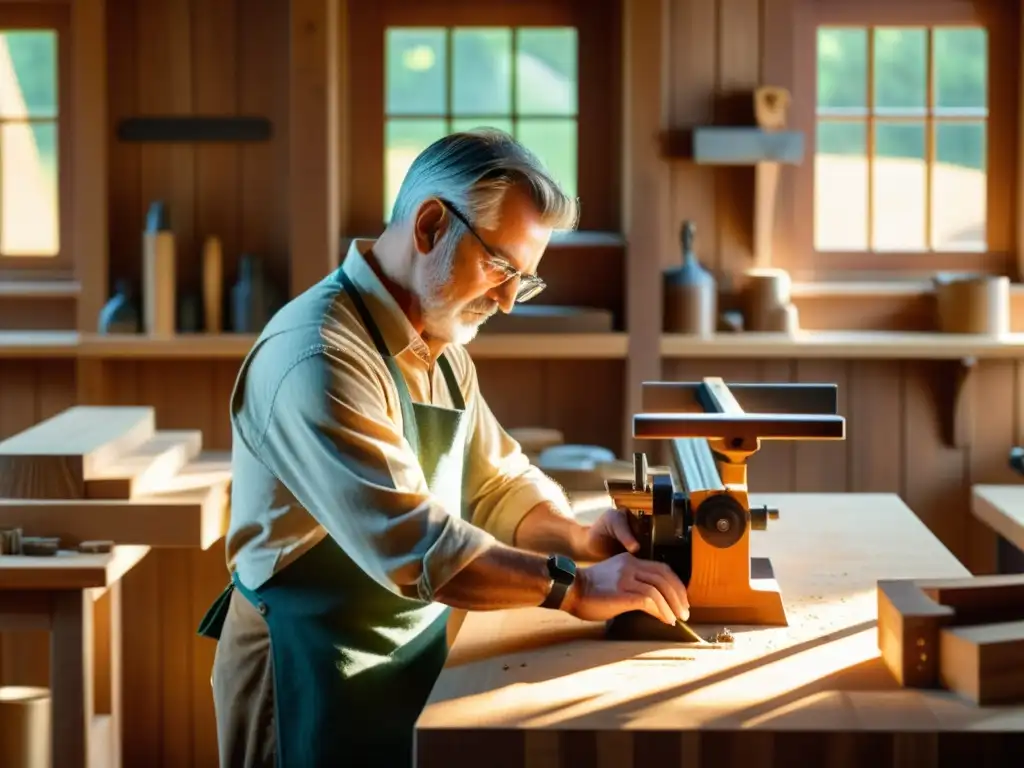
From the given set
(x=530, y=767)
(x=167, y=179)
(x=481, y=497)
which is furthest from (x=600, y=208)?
(x=530, y=767)

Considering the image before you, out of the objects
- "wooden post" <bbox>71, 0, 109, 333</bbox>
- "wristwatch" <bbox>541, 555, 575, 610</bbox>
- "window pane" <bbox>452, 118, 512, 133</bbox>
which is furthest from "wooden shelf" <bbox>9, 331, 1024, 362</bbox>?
"wristwatch" <bbox>541, 555, 575, 610</bbox>

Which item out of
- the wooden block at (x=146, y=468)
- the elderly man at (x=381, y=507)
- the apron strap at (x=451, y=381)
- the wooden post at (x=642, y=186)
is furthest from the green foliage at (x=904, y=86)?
the elderly man at (x=381, y=507)

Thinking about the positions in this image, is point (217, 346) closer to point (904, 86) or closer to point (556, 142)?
point (556, 142)

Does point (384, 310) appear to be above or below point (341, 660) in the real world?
above

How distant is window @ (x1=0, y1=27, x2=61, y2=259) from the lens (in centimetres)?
467

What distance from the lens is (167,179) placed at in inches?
181

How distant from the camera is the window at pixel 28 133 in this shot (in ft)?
15.3

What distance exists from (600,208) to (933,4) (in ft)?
4.04

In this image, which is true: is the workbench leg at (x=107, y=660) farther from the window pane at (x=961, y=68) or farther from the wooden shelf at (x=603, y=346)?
the window pane at (x=961, y=68)

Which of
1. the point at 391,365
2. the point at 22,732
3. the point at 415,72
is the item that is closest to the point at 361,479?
the point at 391,365

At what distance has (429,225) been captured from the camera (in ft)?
7.73

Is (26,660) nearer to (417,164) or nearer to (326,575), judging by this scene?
(326,575)

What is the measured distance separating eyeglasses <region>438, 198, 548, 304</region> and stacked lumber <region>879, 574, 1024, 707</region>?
2.46 feet

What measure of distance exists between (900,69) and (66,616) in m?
3.07
